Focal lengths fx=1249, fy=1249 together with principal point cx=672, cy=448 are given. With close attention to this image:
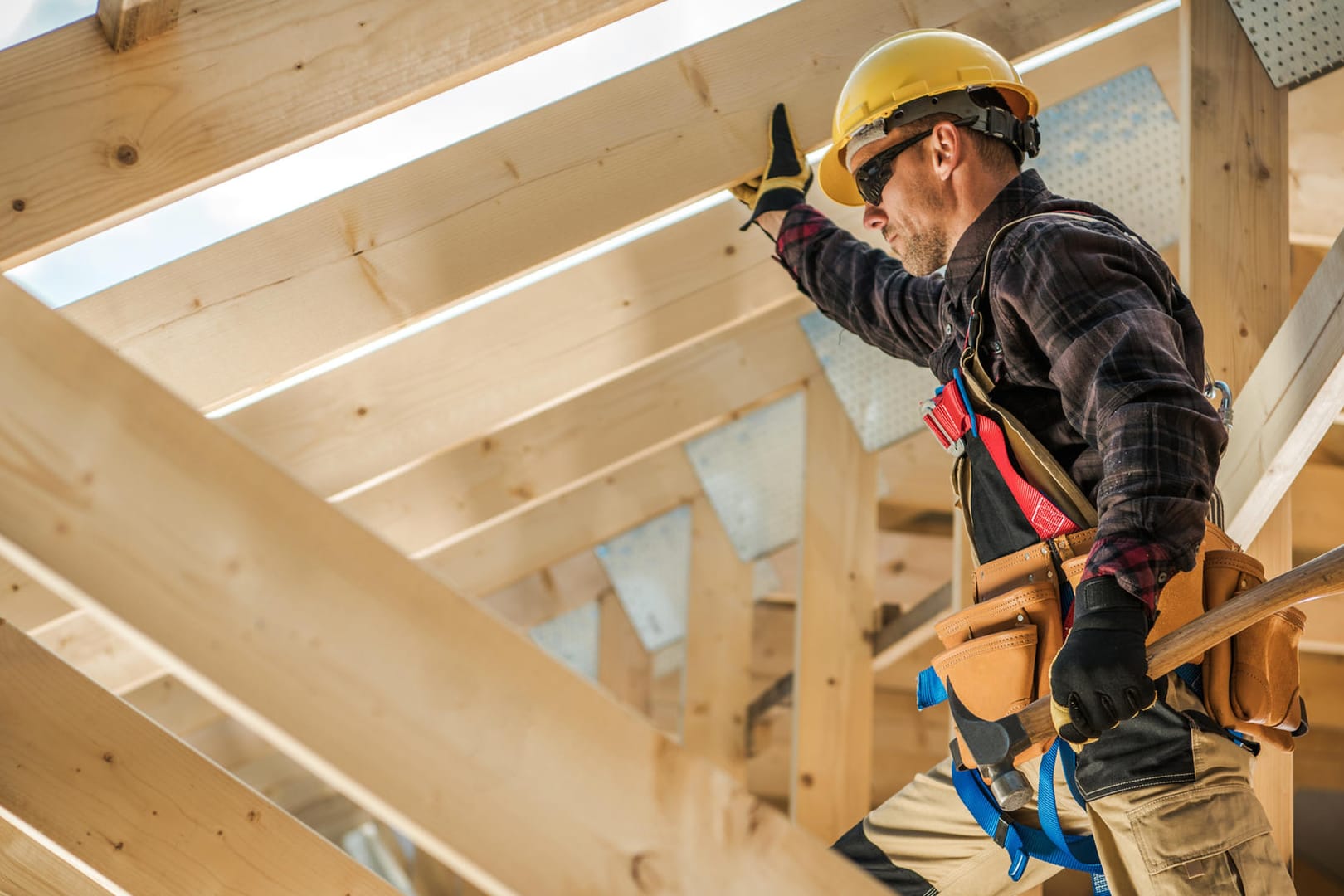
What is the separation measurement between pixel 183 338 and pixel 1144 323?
1574 millimetres

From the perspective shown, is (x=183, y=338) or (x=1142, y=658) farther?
(x=183, y=338)

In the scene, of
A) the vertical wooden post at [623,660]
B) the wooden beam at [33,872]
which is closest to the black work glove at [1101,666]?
the wooden beam at [33,872]

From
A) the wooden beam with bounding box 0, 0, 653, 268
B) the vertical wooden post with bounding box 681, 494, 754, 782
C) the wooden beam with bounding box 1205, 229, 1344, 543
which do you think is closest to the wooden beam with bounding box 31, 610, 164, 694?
the vertical wooden post with bounding box 681, 494, 754, 782

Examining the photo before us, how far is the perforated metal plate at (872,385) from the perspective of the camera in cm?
379

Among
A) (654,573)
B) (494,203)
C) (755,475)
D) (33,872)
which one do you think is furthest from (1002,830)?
(654,573)

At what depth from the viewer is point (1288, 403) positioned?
2014 millimetres

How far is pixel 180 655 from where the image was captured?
0.87 m

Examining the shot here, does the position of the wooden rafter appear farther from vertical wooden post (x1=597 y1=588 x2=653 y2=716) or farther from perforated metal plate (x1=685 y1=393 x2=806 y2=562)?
vertical wooden post (x1=597 y1=588 x2=653 y2=716)

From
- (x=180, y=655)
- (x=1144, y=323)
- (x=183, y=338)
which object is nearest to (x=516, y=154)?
(x=183, y=338)

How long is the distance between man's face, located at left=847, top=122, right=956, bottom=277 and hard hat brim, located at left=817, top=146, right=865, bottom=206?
1.00 feet

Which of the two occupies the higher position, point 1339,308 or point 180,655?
point 1339,308

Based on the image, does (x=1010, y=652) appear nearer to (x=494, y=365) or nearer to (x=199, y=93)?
(x=199, y=93)

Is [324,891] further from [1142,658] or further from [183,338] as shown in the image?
[1142,658]

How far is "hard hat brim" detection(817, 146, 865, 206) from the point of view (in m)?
2.31
